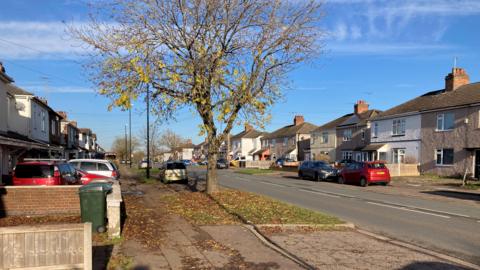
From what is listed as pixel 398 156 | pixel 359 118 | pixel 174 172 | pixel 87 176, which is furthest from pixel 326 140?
pixel 87 176

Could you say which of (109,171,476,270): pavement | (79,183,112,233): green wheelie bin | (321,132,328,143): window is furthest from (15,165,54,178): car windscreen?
(321,132,328,143): window

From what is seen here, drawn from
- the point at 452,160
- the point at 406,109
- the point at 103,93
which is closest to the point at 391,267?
the point at 103,93

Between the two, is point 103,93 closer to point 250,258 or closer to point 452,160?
point 250,258

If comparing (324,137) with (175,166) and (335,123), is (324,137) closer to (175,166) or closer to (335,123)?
(335,123)

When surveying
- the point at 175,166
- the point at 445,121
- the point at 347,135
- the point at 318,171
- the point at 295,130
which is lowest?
the point at 318,171

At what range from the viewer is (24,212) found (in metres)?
11.8

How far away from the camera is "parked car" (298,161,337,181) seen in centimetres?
3240

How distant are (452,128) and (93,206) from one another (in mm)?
30744

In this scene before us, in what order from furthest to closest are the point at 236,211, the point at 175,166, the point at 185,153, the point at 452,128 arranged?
the point at 185,153, the point at 452,128, the point at 175,166, the point at 236,211

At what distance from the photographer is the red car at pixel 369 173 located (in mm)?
27453

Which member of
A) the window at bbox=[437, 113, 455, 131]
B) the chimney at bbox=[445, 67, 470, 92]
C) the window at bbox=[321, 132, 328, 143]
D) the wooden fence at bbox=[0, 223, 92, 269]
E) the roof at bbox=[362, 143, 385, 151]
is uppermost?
the chimney at bbox=[445, 67, 470, 92]

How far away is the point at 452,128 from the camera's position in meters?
33.1

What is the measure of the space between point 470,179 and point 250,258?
27.3 m

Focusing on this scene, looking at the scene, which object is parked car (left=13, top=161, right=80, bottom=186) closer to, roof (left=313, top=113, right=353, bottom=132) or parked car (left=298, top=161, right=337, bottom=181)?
parked car (left=298, top=161, right=337, bottom=181)
